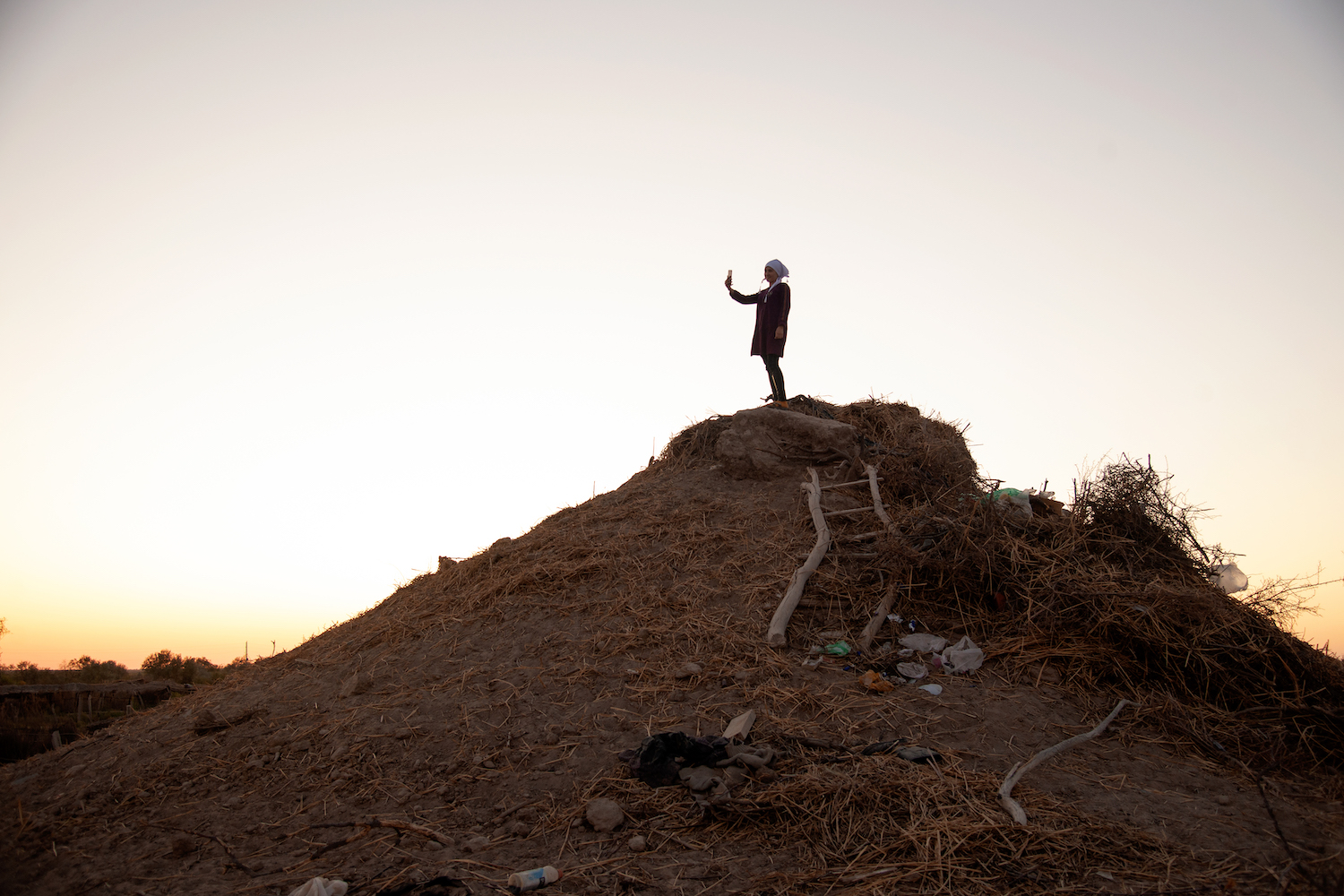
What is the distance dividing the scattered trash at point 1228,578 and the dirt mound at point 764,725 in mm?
153

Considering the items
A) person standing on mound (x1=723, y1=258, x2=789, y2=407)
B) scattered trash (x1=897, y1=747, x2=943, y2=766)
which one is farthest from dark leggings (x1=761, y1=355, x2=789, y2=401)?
scattered trash (x1=897, y1=747, x2=943, y2=766)

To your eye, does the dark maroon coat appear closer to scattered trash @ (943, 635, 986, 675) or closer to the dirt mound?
the dirt mound

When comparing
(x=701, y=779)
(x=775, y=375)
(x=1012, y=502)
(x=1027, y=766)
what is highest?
(x=775, y=375)

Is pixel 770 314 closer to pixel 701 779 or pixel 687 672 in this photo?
pixel 687 672

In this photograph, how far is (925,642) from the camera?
5438mm

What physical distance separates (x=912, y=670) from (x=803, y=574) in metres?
1.12

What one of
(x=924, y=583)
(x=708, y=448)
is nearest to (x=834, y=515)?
(x=924, y=583)

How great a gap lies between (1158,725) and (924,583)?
1.70m

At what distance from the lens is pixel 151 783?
513 cm

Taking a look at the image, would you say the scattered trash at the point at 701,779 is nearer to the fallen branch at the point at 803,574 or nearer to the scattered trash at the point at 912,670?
the fallen branch at the point at 803,574

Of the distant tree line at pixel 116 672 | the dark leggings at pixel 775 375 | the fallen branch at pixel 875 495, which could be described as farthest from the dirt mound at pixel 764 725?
the distant tree line at pixel 116 672

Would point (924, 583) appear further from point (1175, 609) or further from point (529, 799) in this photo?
point (529, 799)

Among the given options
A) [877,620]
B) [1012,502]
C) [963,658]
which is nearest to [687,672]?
[877,620]

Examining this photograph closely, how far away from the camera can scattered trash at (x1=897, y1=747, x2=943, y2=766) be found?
4023 mm
